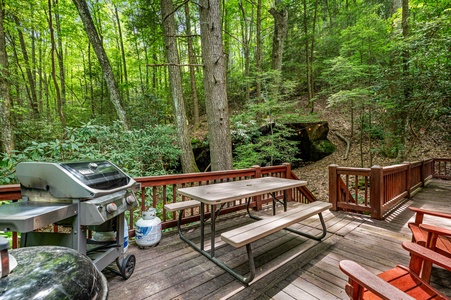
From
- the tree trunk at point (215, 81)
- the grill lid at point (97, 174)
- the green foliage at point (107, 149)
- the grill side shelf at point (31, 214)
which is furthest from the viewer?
the tree trunk at point (215, 81)

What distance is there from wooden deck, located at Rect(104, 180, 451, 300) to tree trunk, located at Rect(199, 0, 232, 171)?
62.5 inches

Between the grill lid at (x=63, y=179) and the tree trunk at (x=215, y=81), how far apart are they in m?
2.87

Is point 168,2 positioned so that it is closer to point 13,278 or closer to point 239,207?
point 239,207

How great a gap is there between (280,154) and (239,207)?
376cm

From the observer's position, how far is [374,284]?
3.51 feet

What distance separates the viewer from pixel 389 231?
317 cm

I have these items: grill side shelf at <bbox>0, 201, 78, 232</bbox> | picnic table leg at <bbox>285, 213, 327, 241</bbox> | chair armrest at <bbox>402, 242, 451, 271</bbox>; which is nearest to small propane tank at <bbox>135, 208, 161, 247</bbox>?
grill side shelf at <bbox>0, 201, 78, 232</bbox>

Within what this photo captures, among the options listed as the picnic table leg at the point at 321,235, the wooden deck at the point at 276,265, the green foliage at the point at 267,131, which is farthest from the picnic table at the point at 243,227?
the green foliage at the point at 267,131

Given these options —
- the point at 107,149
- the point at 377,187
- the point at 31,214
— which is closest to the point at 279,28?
the point at 377,187

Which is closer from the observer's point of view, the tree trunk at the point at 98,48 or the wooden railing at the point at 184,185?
the wooden railing at the point at 184,185

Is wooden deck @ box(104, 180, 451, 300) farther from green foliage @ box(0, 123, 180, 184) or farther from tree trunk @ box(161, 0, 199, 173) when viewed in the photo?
tree trunk @ box(161, 0, 199, 173)

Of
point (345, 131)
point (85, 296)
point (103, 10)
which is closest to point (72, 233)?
point (85, 296)

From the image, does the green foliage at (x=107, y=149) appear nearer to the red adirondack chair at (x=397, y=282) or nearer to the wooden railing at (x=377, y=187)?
the red adirondack chair at (x=397, y=282)

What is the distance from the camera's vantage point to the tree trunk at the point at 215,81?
4188 mm
